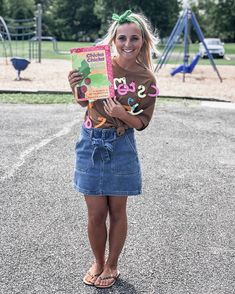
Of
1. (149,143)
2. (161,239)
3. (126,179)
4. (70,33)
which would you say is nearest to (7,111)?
(149,143)

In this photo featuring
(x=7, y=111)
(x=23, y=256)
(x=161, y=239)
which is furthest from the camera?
(x=7, y=111)

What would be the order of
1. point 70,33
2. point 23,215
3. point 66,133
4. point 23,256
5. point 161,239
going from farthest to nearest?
1. point 70,33
2. point 66,133
3. point 23,215
4. point 161,239
5. point 23,256

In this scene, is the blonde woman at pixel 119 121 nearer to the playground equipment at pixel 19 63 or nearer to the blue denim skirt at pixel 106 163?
the blue denim skirt at pixel 106 163

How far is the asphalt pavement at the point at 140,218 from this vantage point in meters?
2.89

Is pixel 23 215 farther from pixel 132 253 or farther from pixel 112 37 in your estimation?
pixel 112 37

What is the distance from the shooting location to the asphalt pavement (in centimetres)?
289

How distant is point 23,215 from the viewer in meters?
3.82

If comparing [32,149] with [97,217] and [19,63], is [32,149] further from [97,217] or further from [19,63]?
[19,63]

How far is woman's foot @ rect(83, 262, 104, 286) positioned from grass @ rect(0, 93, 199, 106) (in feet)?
23.8

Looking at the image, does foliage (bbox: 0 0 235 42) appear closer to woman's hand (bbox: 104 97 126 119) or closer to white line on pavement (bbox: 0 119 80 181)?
white line on pavement (bbox: 0 119 80 181)

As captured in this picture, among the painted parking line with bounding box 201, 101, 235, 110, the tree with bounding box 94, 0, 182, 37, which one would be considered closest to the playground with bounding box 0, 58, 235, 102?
the painted parking line with bounding box 201, 101, 235, 110

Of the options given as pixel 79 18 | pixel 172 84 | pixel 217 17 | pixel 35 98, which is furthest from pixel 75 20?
pixel 35 98

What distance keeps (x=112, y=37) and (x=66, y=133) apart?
4356 mm

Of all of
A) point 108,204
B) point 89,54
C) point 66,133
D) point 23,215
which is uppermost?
point 89,54
